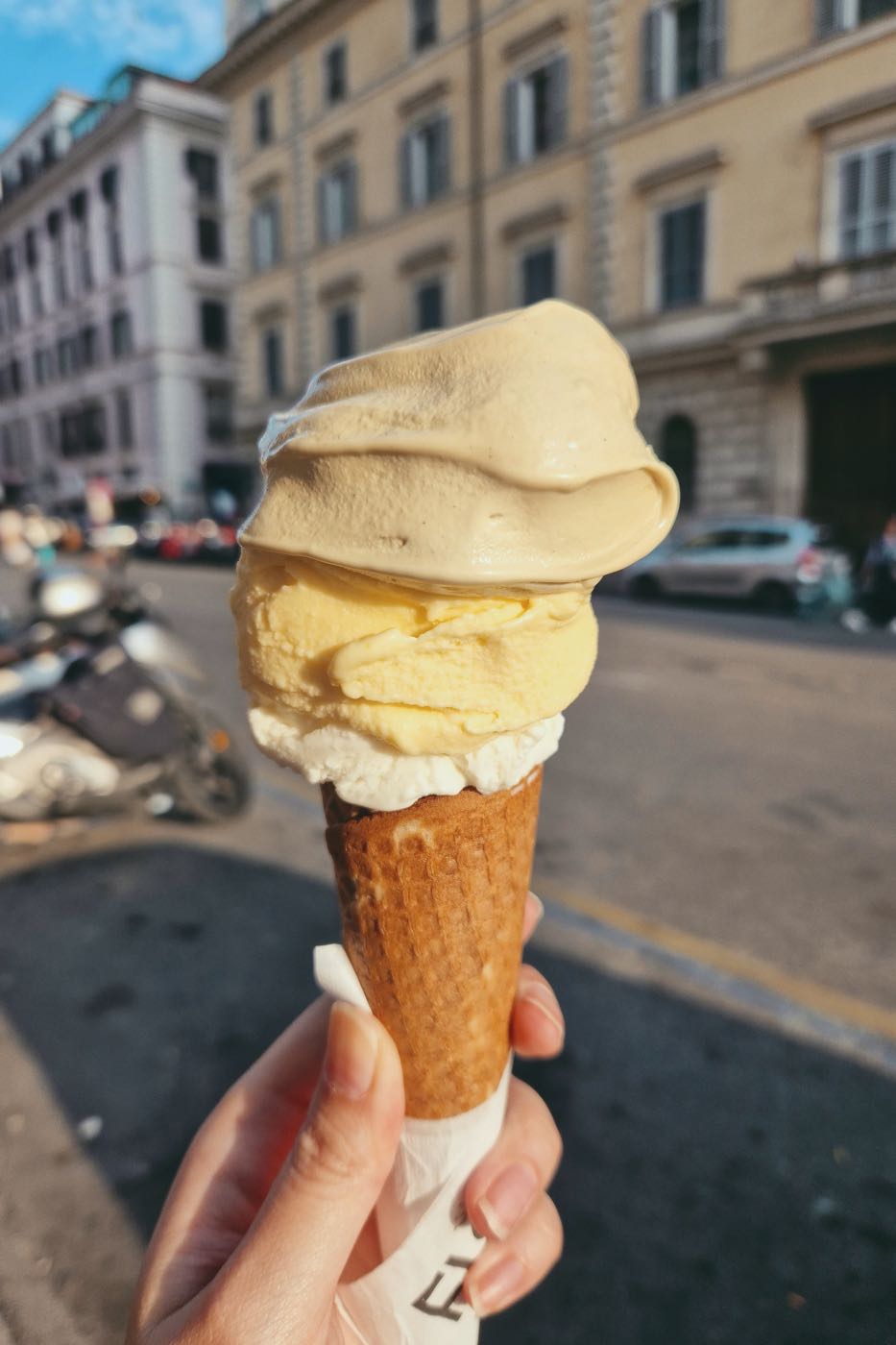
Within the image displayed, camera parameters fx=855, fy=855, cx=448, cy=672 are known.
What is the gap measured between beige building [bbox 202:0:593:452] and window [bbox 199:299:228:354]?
6034mm

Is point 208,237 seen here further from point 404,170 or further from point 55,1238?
point 55,1238

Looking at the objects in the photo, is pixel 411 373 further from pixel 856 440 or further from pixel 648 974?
pixel 856 440

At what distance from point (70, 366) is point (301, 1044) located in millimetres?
43919

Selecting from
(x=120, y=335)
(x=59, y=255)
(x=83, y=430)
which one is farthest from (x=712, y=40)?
(x=59, y=255)

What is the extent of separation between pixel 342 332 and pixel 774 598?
56.4ft

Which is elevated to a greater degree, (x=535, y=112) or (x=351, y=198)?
(x=535, y=112)

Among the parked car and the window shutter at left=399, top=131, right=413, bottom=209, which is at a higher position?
the window shutter at left=399, top=131, right=413, bottom=209

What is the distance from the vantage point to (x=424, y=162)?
22.3m

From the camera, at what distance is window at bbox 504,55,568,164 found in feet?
61.8

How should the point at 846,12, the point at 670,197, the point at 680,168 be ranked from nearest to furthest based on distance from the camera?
the point at 846,12, the point at 680,168, the point at 670,197

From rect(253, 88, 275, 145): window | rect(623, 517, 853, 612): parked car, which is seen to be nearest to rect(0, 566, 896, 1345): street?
rect(623, 517, 853, 612): parked car

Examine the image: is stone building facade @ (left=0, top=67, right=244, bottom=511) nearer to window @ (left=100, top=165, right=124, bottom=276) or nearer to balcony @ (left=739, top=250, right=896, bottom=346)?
window @ (left=100, top=165, right=124, bottom=276)

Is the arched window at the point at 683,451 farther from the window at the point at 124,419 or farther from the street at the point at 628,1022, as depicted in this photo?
the window at the point at 124,419

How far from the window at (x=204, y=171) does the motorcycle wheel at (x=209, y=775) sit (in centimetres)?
3490
